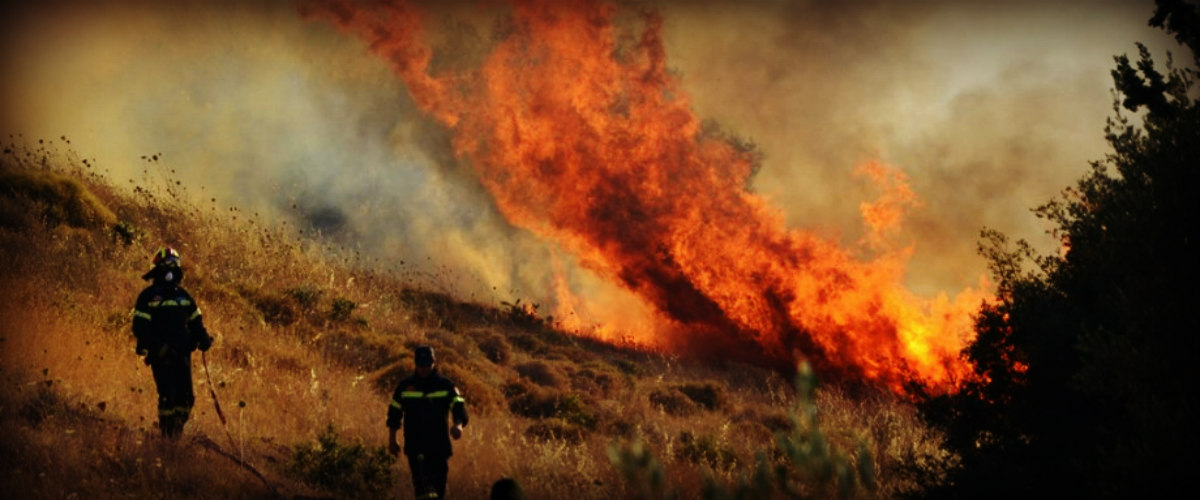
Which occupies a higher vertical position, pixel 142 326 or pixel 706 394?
pixel 706 394

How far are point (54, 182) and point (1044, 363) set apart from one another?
65.8 feet

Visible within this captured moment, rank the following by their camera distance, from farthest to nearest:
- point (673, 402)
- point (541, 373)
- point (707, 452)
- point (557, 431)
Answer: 1. point (541, 373)
2. point (673, 402)
3. point (557, 431)
4. point (707, 452)

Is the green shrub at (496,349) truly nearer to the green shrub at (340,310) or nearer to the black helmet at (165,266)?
the green shrub at (340,310)

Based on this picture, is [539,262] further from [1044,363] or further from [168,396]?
[1044,363]

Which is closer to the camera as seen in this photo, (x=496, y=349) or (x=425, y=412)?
(x=425, y=412)

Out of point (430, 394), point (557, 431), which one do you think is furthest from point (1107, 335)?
point (557, 431)

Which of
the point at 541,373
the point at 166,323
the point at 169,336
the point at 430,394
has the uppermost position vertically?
the point at 541,373

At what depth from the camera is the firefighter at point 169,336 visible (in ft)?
33.8

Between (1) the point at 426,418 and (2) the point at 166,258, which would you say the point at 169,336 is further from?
(1) the point at 426,418

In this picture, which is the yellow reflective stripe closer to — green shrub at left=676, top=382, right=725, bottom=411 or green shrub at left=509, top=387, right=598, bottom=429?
green shrub at left=509, top=387, right=598, bottom=429

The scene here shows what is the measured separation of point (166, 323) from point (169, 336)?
169 mm

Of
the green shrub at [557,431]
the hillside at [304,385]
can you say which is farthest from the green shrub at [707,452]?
the green shrub at [557,431]

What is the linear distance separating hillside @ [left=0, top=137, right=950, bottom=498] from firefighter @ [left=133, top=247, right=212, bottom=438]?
16.5 inches

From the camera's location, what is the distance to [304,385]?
44.6 ft
